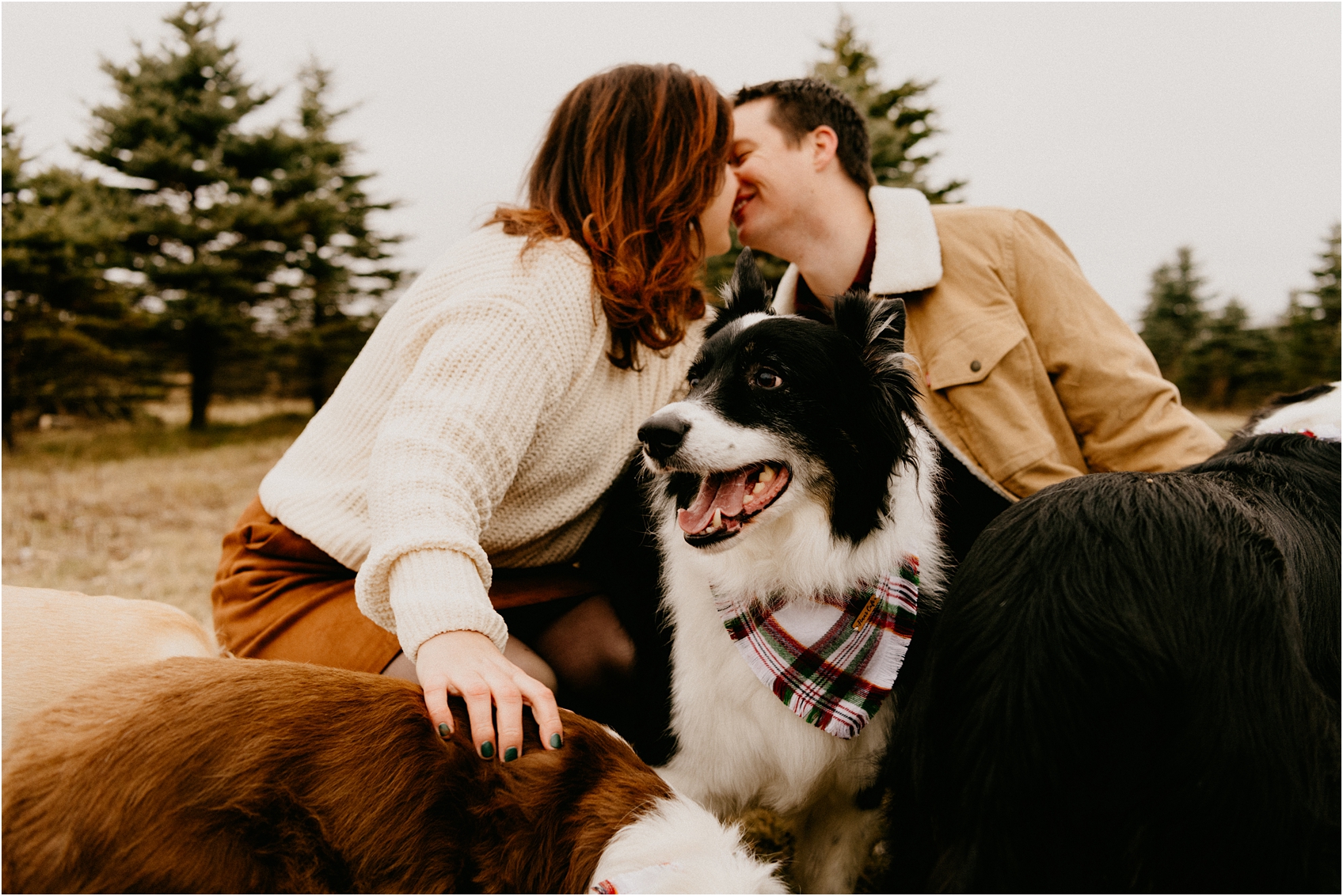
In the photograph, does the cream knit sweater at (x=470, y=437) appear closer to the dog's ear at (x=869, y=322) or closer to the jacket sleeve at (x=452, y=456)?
the jacket sleeve at (x=452, y=456)

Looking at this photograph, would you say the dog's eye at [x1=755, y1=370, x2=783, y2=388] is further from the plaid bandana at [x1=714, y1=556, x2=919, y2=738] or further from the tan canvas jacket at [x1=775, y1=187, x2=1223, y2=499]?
the tan canvas jacket at [x1=775, y1=187, x2=1223, y2=499]

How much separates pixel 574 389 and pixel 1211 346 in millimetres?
19221

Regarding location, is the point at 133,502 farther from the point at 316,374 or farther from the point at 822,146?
the point at 316,374

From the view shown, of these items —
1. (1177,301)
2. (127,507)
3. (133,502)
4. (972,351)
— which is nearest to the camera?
(972,351)

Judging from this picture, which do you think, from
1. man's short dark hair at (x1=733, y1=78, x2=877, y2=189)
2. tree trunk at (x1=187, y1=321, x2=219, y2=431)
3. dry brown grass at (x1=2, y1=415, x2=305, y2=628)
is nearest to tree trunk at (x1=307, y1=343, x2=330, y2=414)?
tree trunk at (x1=187, y1=321, x2=219, y2=431)

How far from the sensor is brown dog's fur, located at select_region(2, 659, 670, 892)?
1341mm

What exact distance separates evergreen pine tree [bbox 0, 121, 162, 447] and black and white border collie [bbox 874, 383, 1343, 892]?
13.6 metres

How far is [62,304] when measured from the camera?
1242 centimetres

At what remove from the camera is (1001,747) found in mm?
1290

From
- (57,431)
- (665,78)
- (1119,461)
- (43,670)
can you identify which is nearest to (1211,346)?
(1119,461)

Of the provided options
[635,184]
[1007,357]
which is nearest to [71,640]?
[635,184]

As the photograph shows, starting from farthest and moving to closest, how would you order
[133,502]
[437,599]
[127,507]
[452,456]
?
[133,502] → [127,507] → [452,456] → [437,599]

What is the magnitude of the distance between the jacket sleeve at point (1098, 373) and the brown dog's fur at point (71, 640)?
2.77m

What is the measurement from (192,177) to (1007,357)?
16.5 metres
